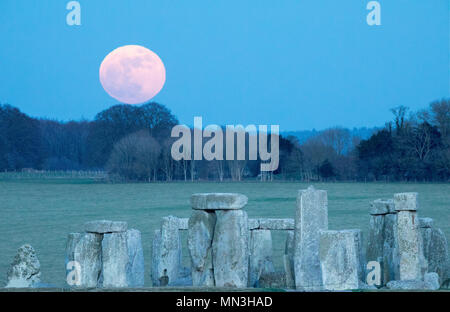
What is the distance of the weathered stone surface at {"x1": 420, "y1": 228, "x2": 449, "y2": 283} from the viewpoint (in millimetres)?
11695

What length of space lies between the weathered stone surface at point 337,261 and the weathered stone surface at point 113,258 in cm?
305

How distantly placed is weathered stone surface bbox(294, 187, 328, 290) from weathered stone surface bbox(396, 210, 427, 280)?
1.36 meters

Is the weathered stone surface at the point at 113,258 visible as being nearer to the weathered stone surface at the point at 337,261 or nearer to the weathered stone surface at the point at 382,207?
the weathered stone surface at the point at 337,261

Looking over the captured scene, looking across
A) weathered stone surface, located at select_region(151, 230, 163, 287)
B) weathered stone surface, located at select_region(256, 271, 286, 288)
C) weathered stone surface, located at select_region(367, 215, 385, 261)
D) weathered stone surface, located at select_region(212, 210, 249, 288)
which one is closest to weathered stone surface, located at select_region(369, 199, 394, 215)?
weathered stone surface, located at select_region(367, 215, 385, 261)

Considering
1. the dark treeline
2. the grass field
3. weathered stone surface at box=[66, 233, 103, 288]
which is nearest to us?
weathered stone surface at box=[66, 233, 103, 288]

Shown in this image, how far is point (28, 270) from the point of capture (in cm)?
1016

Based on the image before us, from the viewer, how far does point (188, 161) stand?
226 feet

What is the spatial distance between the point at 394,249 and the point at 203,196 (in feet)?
12.3

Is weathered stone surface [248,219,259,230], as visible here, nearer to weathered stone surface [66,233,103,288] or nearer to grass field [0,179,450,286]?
grass field [0,179,450,286]

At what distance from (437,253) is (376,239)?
41.2 inches

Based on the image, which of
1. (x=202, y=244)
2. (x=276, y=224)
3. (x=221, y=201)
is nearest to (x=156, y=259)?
(x=276, y=224)

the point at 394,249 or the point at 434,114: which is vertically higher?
the point at 434,114
